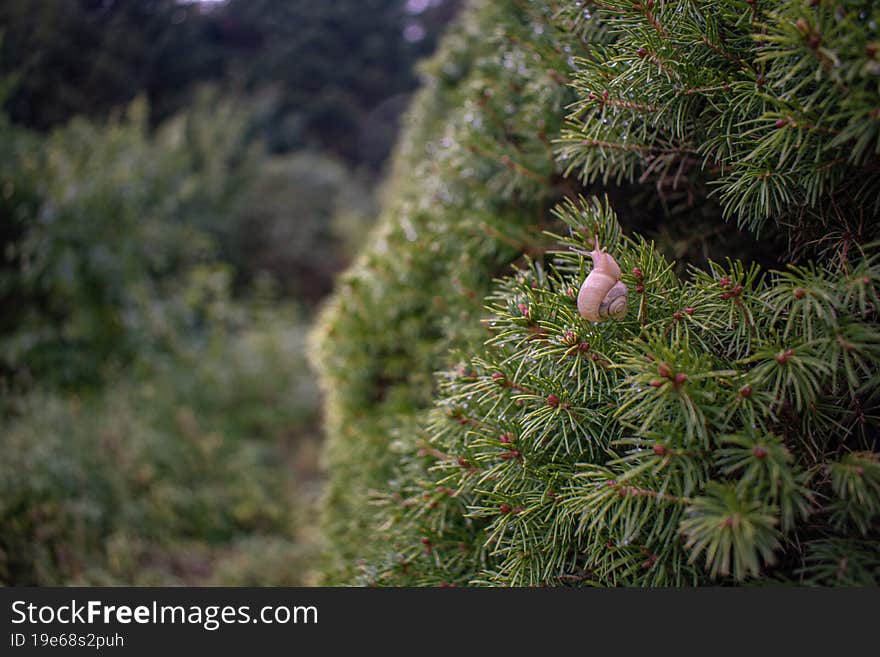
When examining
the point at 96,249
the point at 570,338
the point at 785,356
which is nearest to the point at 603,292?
the point at 570,338

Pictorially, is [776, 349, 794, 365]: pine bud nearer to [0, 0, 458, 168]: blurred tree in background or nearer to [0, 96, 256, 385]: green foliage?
[0, 96, 256, 385]: green foliage

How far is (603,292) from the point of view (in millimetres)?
871

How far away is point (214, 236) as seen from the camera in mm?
4543

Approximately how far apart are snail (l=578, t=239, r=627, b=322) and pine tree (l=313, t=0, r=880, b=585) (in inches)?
2.1

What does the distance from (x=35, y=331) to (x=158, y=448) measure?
853 mm

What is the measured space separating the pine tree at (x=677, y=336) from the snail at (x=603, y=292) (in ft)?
0.18

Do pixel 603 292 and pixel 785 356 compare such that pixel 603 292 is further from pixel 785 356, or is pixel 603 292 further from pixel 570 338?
pixel 785 356

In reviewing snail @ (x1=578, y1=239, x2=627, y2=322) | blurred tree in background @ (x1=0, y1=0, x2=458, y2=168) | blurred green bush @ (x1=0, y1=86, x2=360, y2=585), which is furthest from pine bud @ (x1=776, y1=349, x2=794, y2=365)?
blurred tree in background @ (x1=0, y1=0, x2=458, y2=168)

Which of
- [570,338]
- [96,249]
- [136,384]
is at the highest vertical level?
[570,338]

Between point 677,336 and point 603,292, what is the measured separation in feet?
0.41

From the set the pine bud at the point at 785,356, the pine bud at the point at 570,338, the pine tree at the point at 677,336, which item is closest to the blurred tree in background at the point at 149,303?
the pine tree at the point at 677,336

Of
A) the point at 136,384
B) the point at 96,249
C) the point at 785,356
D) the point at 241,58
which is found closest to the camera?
the point at 785,356

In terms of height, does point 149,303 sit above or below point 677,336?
below

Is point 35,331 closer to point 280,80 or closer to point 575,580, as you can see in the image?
point 280,80
